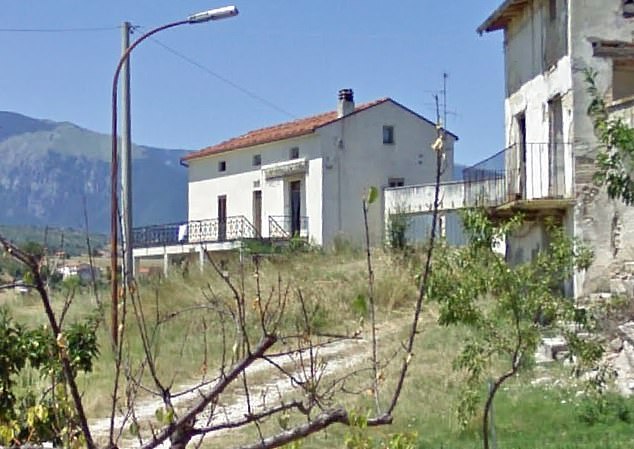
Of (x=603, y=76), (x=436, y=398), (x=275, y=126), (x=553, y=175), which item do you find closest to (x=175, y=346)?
(x=436, y=398)

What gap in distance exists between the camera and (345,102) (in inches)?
1561

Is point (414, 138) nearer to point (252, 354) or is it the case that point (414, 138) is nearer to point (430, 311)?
point (430, 311)

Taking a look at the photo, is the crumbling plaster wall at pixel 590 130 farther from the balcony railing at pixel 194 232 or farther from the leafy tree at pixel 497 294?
the balcony railing at pixel 194 232

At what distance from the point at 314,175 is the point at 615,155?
103 feet

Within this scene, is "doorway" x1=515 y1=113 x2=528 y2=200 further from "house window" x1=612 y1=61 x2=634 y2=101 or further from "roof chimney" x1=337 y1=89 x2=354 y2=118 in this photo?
"roof chimney" x1=337 y1=89 x2=354 y2=118

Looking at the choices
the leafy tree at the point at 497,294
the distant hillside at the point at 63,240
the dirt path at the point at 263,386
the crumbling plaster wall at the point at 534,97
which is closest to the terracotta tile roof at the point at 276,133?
the crumbling plaster wall at the point at 534,97

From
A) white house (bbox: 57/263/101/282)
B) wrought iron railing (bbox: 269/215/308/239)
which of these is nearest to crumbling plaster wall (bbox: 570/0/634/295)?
white house (bbox: 57/263/101/282)

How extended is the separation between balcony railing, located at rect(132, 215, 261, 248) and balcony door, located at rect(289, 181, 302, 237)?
1.96 metres

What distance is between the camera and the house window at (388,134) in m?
39.8

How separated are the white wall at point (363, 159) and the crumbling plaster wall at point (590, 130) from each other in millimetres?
17281

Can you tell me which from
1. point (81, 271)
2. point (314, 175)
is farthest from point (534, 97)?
point (81, 271)

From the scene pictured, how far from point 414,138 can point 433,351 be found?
23563mm

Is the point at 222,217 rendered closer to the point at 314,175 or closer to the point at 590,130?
the point at 314,175

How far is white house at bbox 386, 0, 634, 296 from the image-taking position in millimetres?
19047
